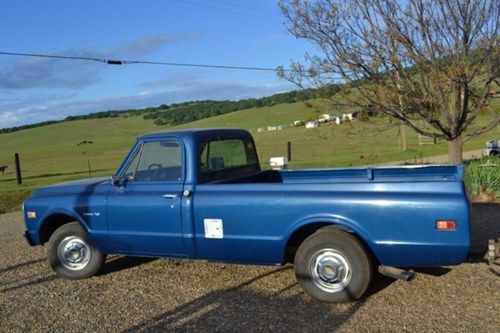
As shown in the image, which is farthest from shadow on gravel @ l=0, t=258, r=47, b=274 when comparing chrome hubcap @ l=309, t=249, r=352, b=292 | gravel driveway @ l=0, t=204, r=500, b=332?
chrome hubcap @ l=309, t=249, r=352, b=292

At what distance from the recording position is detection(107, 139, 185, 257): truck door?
238 inches

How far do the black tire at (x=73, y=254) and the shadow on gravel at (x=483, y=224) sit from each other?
175 inches

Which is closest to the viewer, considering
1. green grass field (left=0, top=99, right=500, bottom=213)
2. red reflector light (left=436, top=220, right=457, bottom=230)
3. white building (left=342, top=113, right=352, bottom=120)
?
red reflector light (left=436, top=220, right=457, bottom=230)

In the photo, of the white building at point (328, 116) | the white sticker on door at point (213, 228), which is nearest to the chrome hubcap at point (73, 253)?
the white sticker on door at point (213, 228)

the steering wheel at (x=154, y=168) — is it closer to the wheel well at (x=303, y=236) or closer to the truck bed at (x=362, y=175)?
the truck bed at (x=362, y=175)

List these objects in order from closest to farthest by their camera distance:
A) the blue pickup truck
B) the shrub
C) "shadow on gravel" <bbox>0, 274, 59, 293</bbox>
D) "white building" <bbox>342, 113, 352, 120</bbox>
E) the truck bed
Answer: the blue pickup truck → the truck bed → "shadow on gravel" <bbox>0, 274, 59, 293</bbox> → the shrub → "white building" <bbox>342, 113, 352, 120</bbox>

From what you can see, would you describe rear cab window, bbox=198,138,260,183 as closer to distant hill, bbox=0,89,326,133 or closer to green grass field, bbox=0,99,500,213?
green grass field, bbox=0,99,500,213

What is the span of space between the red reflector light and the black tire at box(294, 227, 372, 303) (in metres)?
0.72

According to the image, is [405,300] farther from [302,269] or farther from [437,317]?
[302,269]

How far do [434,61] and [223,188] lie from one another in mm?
6229

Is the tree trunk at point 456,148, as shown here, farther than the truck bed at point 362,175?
Yes

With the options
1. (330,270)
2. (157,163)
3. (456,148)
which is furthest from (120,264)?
(456,148)

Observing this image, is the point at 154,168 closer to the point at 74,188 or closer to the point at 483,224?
the point at 74,188

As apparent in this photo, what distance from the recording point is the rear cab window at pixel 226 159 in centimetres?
629
